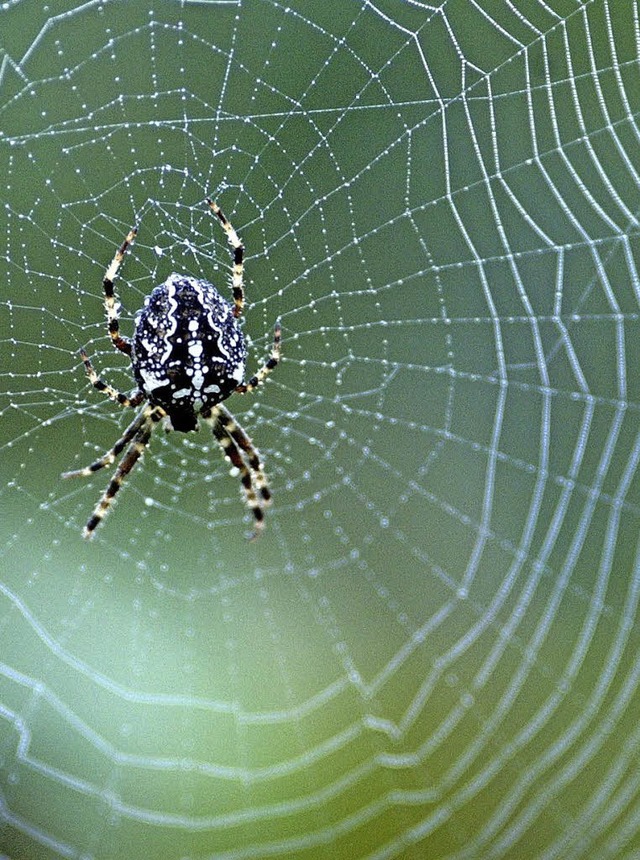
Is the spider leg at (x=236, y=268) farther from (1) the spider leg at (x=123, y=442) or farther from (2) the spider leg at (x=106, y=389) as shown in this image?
(1) the spider leg at (x=123, y=442)

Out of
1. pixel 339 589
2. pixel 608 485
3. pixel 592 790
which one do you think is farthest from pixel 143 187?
pixel 592 790

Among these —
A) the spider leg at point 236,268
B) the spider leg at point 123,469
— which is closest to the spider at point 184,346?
A: the spider leg at point 236,268

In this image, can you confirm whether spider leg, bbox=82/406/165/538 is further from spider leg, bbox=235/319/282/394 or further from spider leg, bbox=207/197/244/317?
spider leg, bbox=207/197/244/317

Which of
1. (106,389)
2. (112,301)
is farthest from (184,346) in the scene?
(106,389)

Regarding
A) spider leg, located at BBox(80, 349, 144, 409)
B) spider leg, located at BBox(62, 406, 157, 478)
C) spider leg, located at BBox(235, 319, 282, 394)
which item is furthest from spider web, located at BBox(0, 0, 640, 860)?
spider leg, located at BBox(235, 319, 282, 394)

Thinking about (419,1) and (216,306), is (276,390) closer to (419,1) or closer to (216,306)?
(216,306)
